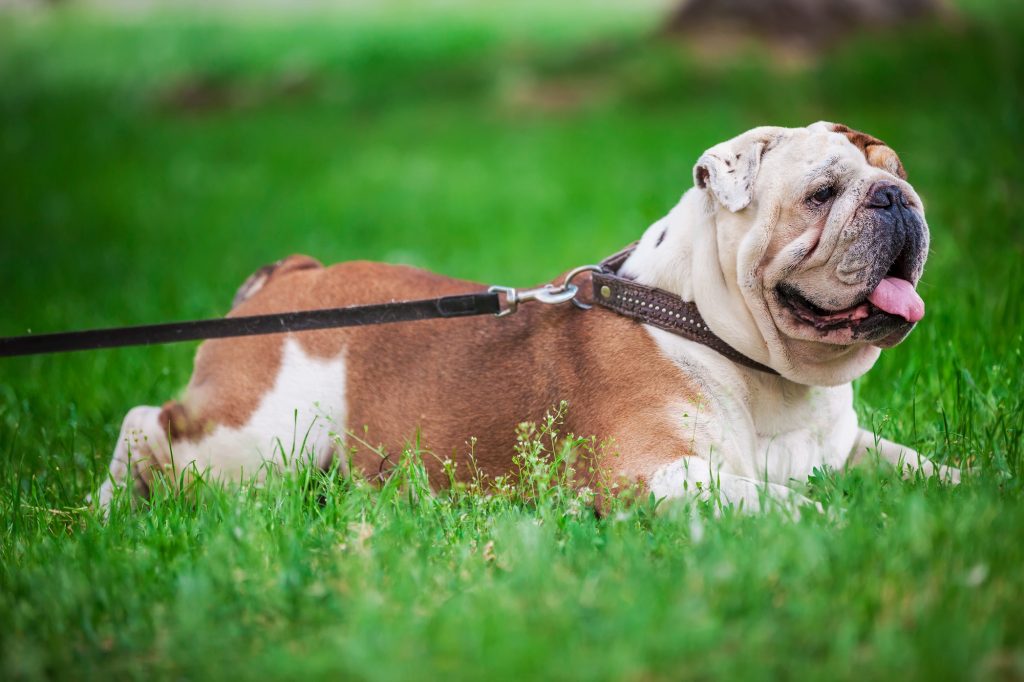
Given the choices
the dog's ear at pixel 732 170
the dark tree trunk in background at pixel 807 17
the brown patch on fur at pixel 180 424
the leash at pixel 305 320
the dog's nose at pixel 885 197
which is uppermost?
the dark tree trunk in background at pixel 807 17

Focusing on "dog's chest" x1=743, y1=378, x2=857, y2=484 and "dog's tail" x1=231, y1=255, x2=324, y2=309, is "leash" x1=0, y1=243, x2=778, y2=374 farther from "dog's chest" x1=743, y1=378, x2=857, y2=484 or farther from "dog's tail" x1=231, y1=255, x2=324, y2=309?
"dog's tail" x1=231, y1=255, x2=324, y2=309

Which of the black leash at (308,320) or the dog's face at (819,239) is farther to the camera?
the black leash at (308,320)

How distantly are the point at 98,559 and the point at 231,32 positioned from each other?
58.4ft

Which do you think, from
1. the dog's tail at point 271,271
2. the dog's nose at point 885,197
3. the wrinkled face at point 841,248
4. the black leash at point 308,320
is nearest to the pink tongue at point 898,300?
the wrinkled face at point 841,248

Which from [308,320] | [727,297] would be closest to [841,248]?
[727,297]

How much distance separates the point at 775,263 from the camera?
3.47 m

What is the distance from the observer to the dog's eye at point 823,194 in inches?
137

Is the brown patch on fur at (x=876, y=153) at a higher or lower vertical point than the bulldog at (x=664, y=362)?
higher

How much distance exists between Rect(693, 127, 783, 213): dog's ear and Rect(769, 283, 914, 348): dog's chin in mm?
311

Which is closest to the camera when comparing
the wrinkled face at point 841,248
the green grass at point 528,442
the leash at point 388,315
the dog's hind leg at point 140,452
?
the green grass at point 528,442

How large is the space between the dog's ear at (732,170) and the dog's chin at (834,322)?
311 mm

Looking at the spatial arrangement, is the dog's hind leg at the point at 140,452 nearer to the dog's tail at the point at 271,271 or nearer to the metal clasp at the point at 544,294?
the dog's tail at the point at 271,271

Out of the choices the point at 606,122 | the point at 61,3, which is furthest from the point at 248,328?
the point at 61,3

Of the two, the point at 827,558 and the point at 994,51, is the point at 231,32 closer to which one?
the point at 994,51
